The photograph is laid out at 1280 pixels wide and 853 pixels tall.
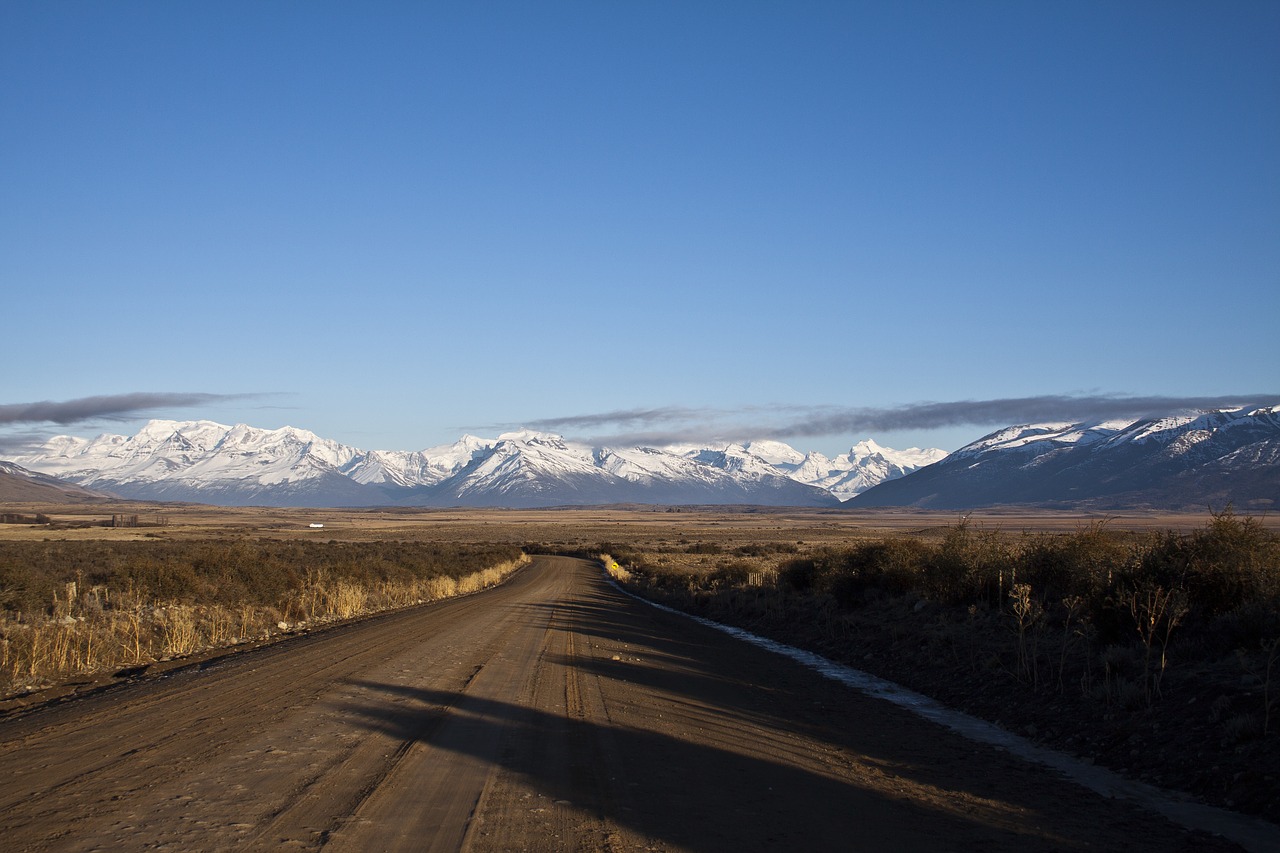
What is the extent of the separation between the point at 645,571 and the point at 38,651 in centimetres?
3953

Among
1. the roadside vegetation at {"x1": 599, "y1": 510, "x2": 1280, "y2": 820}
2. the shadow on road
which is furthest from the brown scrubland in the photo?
the shadow on road

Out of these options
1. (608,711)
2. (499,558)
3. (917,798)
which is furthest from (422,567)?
(917,798)

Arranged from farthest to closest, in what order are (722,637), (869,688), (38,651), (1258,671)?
1. (722,637)
2. (869,688)
3. (38,651)
4. (1258,671)

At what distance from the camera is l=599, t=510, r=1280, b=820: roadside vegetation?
974 cm

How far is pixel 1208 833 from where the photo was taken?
7.69 metres

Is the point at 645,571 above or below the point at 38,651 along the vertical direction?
below

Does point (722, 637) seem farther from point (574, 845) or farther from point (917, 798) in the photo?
point (574, 845)

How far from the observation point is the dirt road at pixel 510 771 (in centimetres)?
679

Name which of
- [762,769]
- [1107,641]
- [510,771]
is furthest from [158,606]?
[1107,641]

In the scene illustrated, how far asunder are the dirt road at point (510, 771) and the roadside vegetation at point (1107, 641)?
167 centimetres

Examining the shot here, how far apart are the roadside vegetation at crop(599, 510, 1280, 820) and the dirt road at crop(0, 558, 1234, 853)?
167 cm

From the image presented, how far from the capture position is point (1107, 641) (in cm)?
1395

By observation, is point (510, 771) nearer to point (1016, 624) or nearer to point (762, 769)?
point (762, 769)

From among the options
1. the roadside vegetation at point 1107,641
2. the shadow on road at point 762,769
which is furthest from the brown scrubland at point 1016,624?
the shadow on road at point 762,769
